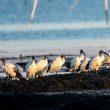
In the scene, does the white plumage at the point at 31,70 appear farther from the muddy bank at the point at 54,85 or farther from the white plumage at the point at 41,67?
the muddy bank at the point at 54,85

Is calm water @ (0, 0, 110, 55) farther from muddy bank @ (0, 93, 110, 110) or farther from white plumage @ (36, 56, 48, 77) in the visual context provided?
white plumage @ (36, 56, 48, 77)

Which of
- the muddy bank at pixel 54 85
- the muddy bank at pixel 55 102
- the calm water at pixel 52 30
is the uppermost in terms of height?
the calm water at pixel 52 30

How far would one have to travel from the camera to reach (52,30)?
139 ft

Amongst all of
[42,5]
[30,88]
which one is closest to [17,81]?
Answer: [30,88]

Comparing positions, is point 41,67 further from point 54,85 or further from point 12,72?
point 54,85

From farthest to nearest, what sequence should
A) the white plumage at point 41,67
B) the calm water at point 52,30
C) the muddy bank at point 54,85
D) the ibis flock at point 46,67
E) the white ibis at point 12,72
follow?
the calm water at point 52,30 → the white plumage at point 41,67 → the ibis flock at point 46,67 → the white ibis at point 12,72 → the muddy bank at point 54,85

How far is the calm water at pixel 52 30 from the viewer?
32.5 metres

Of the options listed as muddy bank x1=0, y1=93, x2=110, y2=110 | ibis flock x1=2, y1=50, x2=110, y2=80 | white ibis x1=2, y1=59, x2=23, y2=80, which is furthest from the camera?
ibis flock x1=2, y1=50, x2=110, y2=80

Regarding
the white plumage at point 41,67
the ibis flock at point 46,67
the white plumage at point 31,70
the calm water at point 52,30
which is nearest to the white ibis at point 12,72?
the ibis flock at point 46,67

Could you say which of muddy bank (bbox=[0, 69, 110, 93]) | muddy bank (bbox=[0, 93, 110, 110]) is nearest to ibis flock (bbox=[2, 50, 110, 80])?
muddy bank (bbox=[0, 69, 110, 93])

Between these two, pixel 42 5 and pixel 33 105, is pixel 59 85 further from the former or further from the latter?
pixel 42 5

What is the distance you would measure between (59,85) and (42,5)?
58455 millimetres

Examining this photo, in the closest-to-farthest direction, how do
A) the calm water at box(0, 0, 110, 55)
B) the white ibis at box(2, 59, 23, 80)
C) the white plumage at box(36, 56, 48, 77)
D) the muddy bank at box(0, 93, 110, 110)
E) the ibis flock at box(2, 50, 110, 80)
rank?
the muddy bank at box(0, 93, 110, 110)
the white ibis at box(2, 59, 23, 80)
the ibis flock at box(2, 50, 110, 80)
the white plumage at box(36, 56, 48, 77)
the calm water at box(0, 0, 110, 55)

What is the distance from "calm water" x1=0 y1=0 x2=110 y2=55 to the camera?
107 feet
